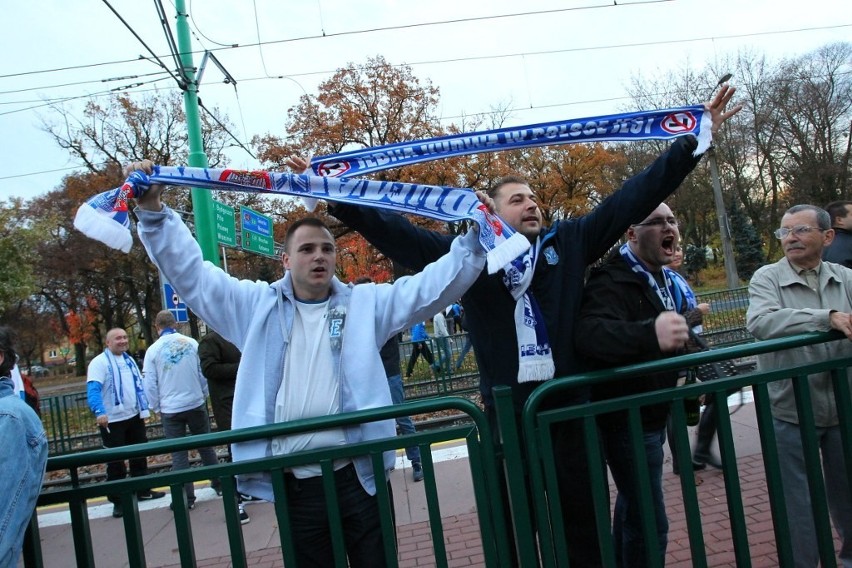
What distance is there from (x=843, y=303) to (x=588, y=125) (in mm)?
1533

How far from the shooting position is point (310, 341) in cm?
221

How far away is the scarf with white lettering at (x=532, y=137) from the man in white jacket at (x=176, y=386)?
3794 mm

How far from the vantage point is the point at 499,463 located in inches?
85.8

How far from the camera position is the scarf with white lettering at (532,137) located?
8.34 feet

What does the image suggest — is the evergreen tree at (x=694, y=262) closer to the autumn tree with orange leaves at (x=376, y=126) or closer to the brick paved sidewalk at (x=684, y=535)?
the autumn tree with orange leaves at (x=376, y=126)

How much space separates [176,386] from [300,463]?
4124mm

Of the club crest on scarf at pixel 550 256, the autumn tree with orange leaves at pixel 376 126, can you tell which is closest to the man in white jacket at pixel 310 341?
the club crest on scarf at pixel 550 256

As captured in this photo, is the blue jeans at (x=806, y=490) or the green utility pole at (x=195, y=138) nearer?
the blue jeans at (x=806, y=490)

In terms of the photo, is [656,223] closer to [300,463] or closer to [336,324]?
[336,324]

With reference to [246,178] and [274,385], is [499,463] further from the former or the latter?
[246,178]

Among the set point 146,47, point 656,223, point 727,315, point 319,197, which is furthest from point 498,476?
point 727,315

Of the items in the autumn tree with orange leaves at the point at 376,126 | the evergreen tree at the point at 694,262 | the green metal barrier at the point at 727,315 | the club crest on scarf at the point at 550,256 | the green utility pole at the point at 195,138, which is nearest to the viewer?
the club crest on scarf at the point at 550,256

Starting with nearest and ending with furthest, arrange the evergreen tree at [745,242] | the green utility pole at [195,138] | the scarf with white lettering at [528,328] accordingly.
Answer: the scarf with white lettering at [528,328], the green utility pole at [195,138], the evergreen tree at [745,242]

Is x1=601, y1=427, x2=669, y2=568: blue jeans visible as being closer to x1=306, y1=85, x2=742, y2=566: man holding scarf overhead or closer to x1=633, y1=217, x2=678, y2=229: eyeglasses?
x1=306, y1=85, x2=742, y2=566: man holding scarf overhead
